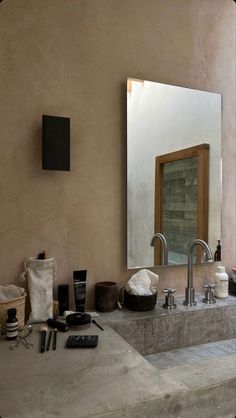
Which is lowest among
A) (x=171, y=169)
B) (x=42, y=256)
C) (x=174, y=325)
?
(x=174, y=325)

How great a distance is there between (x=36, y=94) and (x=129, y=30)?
0.53 meters

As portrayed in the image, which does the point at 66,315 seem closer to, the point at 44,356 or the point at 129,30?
the point at 44,356

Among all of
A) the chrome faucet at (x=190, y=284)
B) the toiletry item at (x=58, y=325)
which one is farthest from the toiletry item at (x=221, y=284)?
the toiletry item at (x=58, y=325)

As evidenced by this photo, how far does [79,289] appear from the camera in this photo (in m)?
1.30

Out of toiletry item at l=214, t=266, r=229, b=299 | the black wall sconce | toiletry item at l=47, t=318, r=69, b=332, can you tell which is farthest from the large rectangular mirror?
toiletry item at l=47, t=318, r=69, b=332

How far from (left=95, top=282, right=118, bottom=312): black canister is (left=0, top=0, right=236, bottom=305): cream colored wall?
57 millimetres

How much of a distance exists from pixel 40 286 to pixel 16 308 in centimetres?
13

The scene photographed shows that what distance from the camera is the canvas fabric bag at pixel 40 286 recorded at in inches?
47.4

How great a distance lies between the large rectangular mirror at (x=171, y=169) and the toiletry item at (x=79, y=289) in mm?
233

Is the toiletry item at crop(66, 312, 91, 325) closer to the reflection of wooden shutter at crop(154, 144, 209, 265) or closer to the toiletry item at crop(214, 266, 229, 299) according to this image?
the reflection of wooden shutter at crop(154, 144, 209, 265)

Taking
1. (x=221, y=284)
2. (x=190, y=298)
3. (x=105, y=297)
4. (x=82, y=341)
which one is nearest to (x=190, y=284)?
(x=190, y=298)

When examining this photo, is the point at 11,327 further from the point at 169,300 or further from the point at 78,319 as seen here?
the point at 169,300

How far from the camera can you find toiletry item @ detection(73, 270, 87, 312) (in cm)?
130

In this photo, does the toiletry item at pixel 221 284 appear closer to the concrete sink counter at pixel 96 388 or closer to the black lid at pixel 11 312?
the concrete sink counter at pixel 96 388
